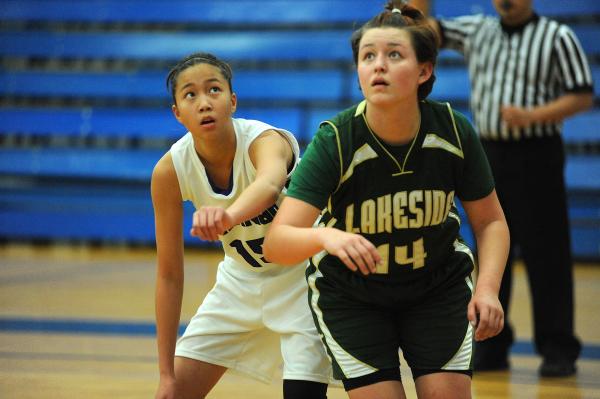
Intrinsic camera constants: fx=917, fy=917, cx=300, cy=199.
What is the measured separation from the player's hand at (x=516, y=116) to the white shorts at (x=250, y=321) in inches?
67.9

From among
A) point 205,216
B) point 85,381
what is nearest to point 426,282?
point 205,216

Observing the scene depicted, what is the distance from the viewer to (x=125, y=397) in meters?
3.59

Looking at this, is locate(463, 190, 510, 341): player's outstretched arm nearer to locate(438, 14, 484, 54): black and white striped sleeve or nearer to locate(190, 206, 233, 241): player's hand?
locate(190, 206, 233, 241): player's hand

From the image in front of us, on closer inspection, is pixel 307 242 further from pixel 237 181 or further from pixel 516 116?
pixel 516 116

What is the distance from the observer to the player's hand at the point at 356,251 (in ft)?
6.88

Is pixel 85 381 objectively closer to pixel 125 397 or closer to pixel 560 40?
pixel 125 397

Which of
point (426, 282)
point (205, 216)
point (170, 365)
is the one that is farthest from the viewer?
point (170, 365)

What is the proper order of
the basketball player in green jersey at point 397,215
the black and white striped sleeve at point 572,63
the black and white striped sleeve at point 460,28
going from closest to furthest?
1. the basketball player in green jersey at point 397,215
2. the black and white striped sleeve at point 572,63
3. the black and white striped sleeve at point 460,28

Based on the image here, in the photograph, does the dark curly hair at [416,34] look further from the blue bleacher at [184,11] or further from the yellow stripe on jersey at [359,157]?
the blue bleacher at [184,11]

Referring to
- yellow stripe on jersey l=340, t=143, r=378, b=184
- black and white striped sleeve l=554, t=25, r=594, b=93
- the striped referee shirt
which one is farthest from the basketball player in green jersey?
black and white striped sleeve l=554, t=25, r=594, b=93

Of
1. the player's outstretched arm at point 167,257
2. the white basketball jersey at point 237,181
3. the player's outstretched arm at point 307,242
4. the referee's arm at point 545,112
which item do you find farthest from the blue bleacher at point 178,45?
the player's outstretched arm at point 307,242

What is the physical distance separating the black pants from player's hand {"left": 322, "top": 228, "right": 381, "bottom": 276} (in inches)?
93.4

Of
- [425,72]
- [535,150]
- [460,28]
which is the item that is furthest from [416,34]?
[460,28]

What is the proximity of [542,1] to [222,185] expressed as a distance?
671 cm
